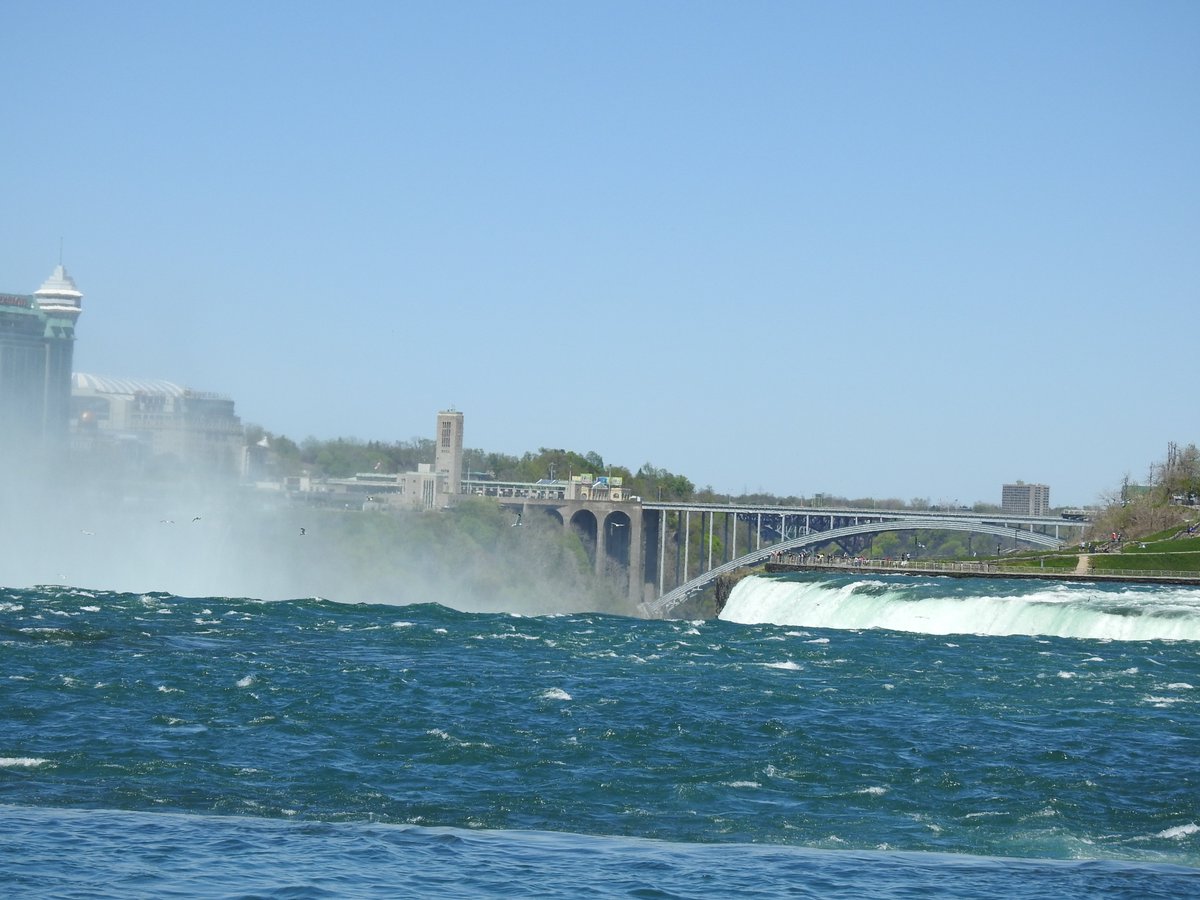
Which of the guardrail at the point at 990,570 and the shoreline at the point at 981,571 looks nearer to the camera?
the shoreline at the point at 981,571

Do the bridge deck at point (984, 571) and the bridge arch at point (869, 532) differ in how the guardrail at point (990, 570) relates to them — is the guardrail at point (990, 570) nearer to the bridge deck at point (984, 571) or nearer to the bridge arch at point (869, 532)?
the bridge deck at point (984, 571)

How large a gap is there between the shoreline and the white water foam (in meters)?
4.87

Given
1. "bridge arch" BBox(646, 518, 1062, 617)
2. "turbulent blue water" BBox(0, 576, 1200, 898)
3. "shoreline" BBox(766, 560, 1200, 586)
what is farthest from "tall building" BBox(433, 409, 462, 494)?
"turbulent blue water" BBox(0, 576, 1200, 898)

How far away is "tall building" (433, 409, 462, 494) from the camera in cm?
16875

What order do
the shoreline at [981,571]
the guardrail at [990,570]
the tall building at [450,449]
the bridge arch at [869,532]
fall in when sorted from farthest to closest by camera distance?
1. the tall building at [450,449]
2. the bridge arch at [869,532]
3. the guardrail at [990,570]
4. the shoreline at [981,571]

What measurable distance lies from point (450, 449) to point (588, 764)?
13762 cm

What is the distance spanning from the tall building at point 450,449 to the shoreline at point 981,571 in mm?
64046

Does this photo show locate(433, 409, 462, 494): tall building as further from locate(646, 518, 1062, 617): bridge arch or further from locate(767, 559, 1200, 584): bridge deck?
locate(767, 559, 1200, 584): bridge deck

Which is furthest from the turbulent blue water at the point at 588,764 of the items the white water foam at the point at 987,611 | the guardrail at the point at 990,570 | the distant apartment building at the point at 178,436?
the distant apartment building at the point at 178,436

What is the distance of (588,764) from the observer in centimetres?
3500

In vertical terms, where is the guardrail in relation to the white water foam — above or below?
above

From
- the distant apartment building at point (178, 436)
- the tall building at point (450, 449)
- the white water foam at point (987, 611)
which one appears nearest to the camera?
the white water foam at point (987, 611)

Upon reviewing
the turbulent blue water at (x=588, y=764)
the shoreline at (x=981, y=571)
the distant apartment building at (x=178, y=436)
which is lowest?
the turbulent blue water at (x=588, y=764)

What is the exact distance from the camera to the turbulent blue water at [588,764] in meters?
25.1
